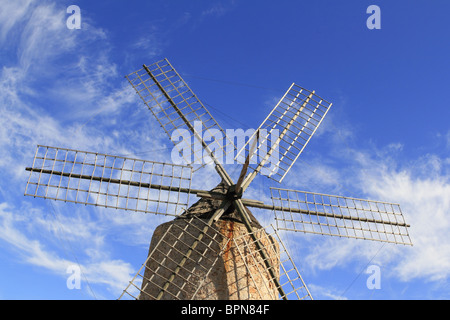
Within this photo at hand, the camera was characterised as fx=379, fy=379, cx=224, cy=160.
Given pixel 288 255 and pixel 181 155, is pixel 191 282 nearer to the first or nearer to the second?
pixel 288 255

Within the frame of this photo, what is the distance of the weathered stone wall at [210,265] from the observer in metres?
7.23

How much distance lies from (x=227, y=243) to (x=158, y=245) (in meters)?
1.43

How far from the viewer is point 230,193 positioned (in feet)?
27.1

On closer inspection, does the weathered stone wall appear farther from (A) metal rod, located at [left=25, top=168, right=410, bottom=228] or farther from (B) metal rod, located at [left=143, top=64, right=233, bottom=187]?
(B) metal rod, located at [left=143, top=64, right=233, bottom=187]

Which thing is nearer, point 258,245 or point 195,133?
point 258,245

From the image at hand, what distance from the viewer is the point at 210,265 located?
24.5 feet

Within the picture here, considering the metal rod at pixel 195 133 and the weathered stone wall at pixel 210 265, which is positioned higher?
the metal rod at pixel 195 133

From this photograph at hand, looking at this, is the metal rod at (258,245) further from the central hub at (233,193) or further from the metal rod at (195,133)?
the metal rod at (195,133)

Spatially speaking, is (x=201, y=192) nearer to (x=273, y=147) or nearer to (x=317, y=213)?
(x=273, y=147)

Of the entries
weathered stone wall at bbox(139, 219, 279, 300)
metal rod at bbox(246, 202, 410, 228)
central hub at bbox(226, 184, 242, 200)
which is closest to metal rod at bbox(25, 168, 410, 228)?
metal rod at bbox(246, 202, 410, 228)

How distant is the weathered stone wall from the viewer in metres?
7.23

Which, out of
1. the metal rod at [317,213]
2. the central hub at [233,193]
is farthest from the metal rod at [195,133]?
the metal rod at [317,213]

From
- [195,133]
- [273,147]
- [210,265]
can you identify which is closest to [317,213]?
[273,147]
